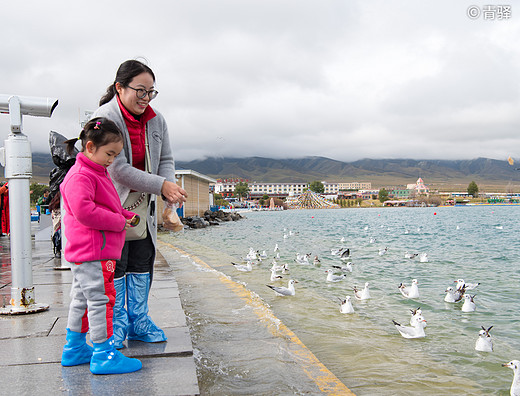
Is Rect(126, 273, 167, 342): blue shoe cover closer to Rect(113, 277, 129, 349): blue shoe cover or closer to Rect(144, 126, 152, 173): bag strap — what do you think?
Rect(113, 277, 129, 349): blue shoe cover

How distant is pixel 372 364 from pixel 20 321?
3.78m

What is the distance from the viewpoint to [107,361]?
9.86 feet

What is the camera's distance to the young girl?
2939 millimetres

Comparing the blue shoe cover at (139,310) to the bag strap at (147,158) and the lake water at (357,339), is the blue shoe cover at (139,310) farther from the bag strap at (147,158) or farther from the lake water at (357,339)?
the bag strap at (147,158)

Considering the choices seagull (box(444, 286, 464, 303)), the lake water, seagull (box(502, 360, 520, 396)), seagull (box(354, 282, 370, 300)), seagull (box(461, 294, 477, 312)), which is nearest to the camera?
the lake water

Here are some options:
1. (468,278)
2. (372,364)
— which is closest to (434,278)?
(468,278)

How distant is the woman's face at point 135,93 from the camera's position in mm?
3320

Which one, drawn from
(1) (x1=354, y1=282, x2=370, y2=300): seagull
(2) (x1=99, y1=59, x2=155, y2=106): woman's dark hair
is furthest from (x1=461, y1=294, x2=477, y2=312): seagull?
(2) (x1=99, y1=59, x2=155, y2=106): woman's dark hair

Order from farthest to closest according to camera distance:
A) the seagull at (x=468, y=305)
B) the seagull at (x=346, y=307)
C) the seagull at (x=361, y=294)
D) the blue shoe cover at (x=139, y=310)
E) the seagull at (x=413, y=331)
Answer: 1. the seagull at (x=361, y=294)
2. the seagull at (x=468, y=305)
3. the seagull at (x=346, y=307)
4. the seagull at (x=413, y=331)
5. the blue shoe cover at (x=139, y=310)

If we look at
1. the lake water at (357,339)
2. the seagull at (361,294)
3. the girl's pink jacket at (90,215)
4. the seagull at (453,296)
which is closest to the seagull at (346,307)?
the lake water at (357,339)

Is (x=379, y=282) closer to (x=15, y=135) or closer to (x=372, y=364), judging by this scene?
(x=372, y=364)

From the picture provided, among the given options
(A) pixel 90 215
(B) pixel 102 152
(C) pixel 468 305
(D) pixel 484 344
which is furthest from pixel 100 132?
(C) pixel 468 305

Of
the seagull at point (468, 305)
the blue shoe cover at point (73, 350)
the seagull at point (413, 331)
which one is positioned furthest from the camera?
the seagull at point (468, 305)

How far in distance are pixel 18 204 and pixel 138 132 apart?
84.1 inches
